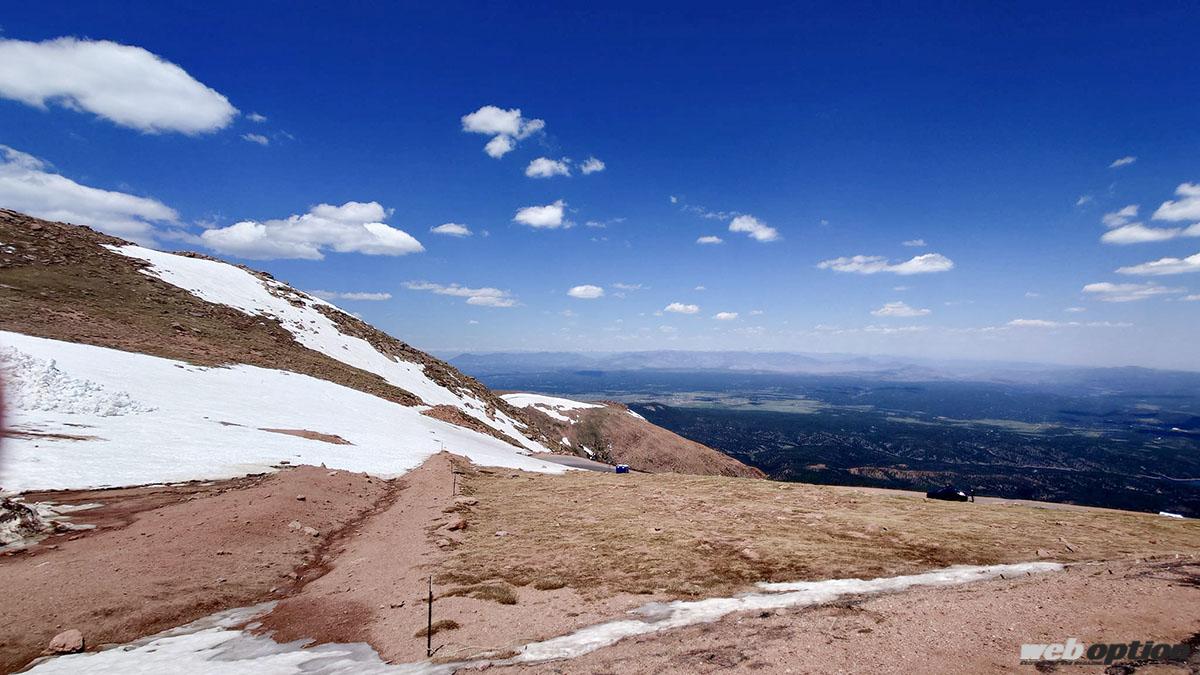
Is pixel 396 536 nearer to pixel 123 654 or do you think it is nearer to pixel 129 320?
pixel 123 654

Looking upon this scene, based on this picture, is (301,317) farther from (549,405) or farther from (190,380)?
(549,405)

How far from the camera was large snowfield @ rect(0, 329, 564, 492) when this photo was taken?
1889 cm

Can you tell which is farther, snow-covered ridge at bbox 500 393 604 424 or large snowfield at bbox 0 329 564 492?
snow-covered ridge at bbox 500 393 604 424

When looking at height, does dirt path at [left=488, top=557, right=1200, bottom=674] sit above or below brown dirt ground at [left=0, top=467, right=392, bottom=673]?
above

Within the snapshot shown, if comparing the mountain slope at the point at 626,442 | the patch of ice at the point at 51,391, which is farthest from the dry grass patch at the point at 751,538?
the mountain slope at the point at 626,442

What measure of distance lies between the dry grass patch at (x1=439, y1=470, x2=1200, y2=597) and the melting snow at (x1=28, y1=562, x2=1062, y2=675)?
920 millimetres

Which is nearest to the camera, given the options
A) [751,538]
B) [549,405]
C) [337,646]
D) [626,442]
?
[337,646]

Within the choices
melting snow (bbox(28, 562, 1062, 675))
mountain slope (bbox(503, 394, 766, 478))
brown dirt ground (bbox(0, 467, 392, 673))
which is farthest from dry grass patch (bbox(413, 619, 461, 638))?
mountain slope (bbox(503, 394, 766, 478))

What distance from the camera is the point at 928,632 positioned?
357 inches

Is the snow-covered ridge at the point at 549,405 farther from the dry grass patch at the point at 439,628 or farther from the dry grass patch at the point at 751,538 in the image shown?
the dry grass patch at the point at 439,628

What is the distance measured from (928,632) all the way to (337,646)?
11816 millimetres

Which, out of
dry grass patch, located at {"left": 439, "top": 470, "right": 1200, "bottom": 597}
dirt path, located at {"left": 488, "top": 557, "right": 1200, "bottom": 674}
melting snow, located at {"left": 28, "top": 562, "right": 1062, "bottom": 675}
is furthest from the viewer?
dry grass patch, located at {"left": 439, "top": 470, "right": 1200, "bottom": 597}

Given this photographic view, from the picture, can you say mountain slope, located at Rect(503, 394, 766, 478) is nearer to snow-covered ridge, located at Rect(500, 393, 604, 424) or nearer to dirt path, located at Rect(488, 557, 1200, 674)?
snow-covered ridge, located at Rect(500, 393, 604, 424)

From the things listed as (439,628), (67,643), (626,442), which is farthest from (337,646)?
(626,442)
